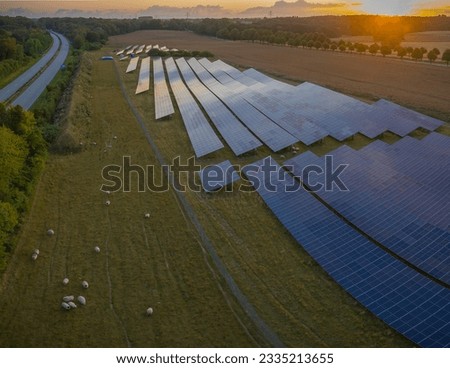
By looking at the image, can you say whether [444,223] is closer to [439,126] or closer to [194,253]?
[194,253]

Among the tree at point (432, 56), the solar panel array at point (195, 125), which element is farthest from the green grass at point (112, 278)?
the tree at point (432, 56)

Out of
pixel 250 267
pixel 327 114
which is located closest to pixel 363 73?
pixel 327 114

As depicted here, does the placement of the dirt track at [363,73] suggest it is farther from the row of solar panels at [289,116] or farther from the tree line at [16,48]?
the tree line at [16,48]

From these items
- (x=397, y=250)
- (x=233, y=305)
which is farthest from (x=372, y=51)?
(x=233, y=305)

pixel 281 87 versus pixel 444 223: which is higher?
pixel 281 87

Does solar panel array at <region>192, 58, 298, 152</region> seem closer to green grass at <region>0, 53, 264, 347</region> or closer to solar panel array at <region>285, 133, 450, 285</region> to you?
solar panel array at <region>285, 133, 450, 285</region>

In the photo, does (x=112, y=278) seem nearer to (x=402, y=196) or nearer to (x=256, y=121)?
(x=402, y=196)
